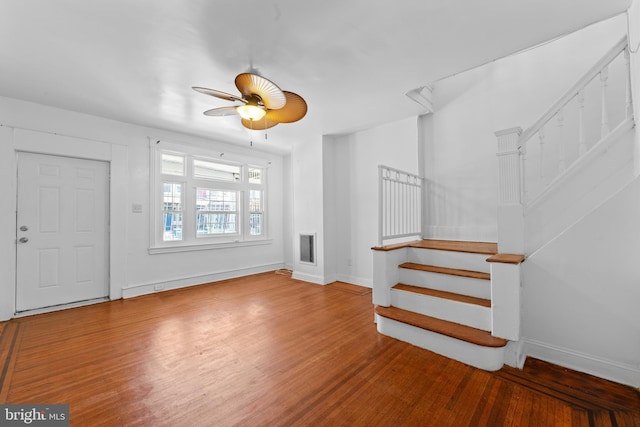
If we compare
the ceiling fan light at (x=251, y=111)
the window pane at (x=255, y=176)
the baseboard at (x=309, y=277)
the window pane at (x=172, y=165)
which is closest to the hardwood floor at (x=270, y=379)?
the baseboard at (x=309, y=277)

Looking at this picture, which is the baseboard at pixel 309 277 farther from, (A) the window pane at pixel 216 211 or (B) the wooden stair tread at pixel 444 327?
(B) the wooden stair tread at pixel 444 327

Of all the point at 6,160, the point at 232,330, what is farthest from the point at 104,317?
the point at 6,160

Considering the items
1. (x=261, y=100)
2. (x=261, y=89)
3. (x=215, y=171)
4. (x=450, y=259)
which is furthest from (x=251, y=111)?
(x=215, y=171)

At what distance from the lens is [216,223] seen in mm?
4988

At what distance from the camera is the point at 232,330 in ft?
8.91

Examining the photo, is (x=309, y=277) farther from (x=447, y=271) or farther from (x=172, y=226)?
(x=447, y=271)

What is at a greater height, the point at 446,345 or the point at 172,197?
the point at 172,197

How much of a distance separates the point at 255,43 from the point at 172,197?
3.24 m

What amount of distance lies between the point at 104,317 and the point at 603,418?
15.0 ft

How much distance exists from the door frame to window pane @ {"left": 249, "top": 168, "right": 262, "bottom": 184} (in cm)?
220

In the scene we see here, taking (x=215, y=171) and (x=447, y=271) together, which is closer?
(x=447, y=271)

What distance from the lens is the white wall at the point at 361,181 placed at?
412cm

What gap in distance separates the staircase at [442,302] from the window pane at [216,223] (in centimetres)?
340

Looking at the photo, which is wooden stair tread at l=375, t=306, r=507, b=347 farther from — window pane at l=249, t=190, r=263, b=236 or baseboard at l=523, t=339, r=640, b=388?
window pane at l=249, t=190, r=263, b=236
